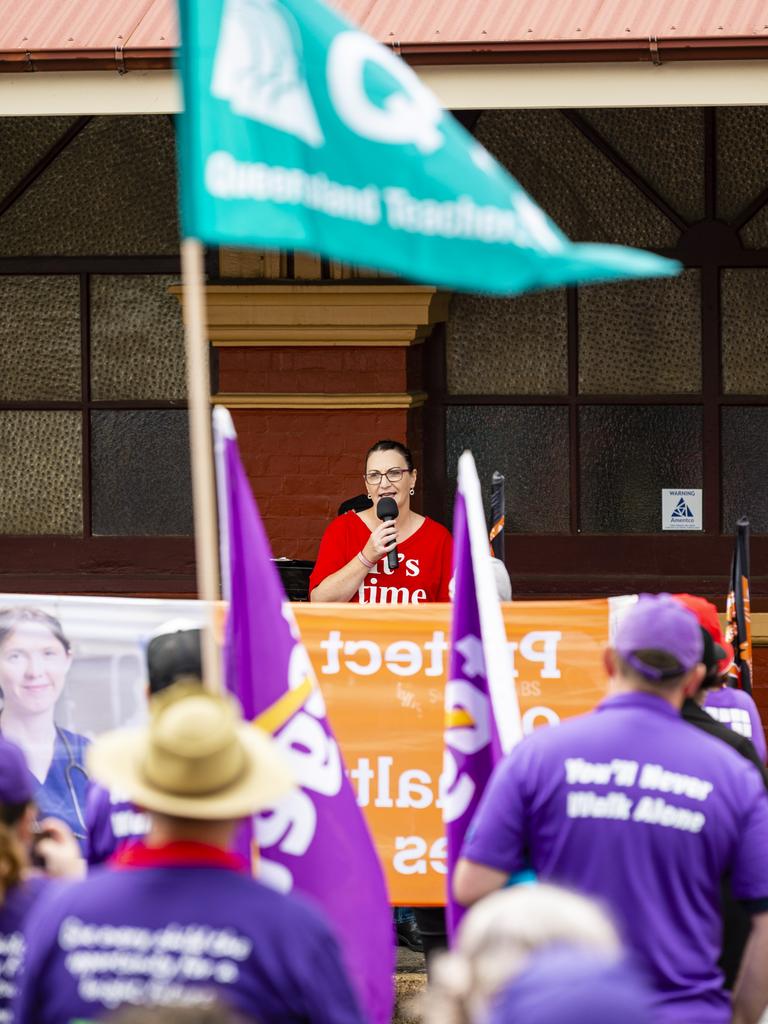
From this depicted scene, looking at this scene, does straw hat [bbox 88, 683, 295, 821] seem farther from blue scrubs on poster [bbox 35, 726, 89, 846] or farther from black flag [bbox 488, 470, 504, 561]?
black flag [bbox 488, 470, 504, 561]

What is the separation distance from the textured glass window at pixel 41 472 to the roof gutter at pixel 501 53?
261 centimetres

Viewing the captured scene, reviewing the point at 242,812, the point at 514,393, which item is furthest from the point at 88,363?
the point at 242,812

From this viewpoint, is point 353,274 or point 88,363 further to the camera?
point 88,363

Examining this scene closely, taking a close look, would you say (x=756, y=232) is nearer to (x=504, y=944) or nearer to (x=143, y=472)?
(x=143, y=472)

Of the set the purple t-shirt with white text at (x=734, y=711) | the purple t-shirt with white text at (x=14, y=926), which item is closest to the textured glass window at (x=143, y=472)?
the purple t-shirt with white text at (x=734, y=711)

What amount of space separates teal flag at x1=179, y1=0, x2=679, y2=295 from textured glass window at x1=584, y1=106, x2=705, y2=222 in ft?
18.0

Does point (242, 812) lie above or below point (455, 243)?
below

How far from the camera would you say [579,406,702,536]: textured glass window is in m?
9.32

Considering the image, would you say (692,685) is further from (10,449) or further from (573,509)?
(10,449)

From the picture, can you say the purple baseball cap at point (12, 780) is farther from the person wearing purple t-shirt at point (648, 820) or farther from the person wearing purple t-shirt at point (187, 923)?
the person wearing purple t-shirt at point (648, 820)

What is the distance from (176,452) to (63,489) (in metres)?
0.61

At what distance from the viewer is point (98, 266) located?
9523 mm

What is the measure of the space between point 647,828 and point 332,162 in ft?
4.78

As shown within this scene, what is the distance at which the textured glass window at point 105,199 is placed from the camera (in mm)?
9406
